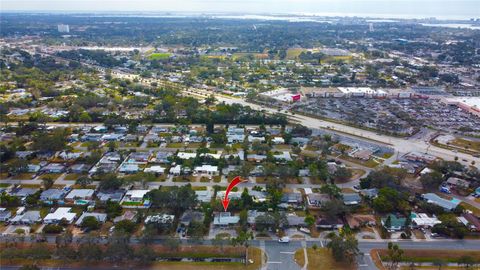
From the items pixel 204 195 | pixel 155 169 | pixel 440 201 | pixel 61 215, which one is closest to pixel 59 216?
pixel 61 215

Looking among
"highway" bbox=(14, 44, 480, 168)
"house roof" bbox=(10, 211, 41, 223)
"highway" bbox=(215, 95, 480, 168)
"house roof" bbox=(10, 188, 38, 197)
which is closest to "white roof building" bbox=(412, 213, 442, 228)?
"highway" bbox=(14, 44, 480, 168)

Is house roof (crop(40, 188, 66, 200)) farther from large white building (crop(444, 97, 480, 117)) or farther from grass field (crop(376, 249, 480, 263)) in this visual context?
large white building (crop(444, 97, 480, 117))

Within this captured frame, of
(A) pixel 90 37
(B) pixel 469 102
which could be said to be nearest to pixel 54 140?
(B) pixel 469 102

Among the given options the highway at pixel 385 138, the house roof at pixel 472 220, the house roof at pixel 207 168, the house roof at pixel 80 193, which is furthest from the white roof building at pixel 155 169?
the house roof at pixel 472 220

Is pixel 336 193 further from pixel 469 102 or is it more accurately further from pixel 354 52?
pixel 354 52

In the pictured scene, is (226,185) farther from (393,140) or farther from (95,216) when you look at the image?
(393,140)

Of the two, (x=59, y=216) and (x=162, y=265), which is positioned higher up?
(x=59, y=216)

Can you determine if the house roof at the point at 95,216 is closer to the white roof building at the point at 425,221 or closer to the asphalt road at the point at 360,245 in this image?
the asphalt road at the point at 360,245
